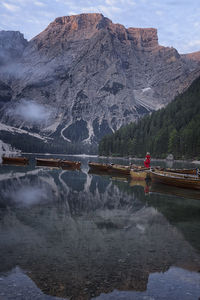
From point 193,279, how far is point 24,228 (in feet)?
30.7

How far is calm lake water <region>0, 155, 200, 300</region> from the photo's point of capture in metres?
9.09

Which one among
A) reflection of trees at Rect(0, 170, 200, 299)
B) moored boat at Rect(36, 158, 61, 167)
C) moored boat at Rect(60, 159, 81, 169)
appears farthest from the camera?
moored boat at Rect(36, 158, 61, 167)

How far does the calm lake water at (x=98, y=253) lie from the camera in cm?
909

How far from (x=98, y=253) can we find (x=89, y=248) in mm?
723

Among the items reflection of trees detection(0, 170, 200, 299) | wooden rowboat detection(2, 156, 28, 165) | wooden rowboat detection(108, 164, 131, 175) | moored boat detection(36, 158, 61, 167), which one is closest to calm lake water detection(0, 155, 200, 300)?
reflection of trees detection(0, 170, 200, 299)

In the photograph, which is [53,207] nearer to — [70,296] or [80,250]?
[80,250]

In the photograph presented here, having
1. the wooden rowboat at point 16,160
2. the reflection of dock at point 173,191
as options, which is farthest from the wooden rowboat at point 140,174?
the wooden rowboat at point 16,160

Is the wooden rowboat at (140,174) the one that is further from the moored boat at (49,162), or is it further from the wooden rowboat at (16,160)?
the wooden rowboat at (16,160)

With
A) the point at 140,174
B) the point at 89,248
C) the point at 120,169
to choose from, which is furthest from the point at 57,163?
the point at 89,248

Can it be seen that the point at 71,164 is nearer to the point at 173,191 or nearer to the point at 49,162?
the point at 49,162

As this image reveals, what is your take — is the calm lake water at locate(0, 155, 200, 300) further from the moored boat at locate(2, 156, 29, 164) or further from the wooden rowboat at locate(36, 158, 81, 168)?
the moored boat at locate(2, 156, 29, 164)

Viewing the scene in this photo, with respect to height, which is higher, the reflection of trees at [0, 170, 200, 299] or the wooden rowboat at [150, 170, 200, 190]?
the wooden rowboat at [150, 170, 200, 190]

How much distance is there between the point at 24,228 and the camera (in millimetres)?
15930

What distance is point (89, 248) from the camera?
12.8 metres
